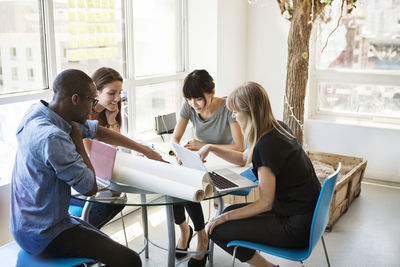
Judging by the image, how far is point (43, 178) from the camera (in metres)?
1.81

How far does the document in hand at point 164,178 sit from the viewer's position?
1983 mm

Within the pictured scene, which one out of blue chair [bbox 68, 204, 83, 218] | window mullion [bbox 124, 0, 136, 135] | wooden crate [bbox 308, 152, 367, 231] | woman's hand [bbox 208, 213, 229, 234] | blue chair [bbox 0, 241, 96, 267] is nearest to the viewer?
blue chair [bbox 0, 241, 96, 267]

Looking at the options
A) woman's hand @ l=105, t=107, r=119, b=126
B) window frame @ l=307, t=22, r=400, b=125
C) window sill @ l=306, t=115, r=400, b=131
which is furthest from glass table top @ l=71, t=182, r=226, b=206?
window frame @ l=307, t=22, r=400, b=125

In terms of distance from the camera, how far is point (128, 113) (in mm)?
3764

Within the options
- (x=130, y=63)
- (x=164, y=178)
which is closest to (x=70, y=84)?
(x=164, y=178)

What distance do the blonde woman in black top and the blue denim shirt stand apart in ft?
2.40

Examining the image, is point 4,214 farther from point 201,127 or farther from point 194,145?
point 201,127

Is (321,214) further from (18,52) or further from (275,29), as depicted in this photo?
(275,29)

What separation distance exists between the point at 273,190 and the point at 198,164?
15.0 inches

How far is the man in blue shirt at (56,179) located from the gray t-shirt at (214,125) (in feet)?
3.97

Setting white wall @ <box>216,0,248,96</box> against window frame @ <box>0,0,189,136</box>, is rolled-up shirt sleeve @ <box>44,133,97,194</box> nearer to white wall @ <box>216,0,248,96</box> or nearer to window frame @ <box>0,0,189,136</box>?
window frame @ <box>0,0,189,136</box>

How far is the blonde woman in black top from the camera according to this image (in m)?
2.10

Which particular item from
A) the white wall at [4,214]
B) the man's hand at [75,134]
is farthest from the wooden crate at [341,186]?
the man's hand at [75,134]

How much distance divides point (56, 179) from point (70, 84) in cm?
38
